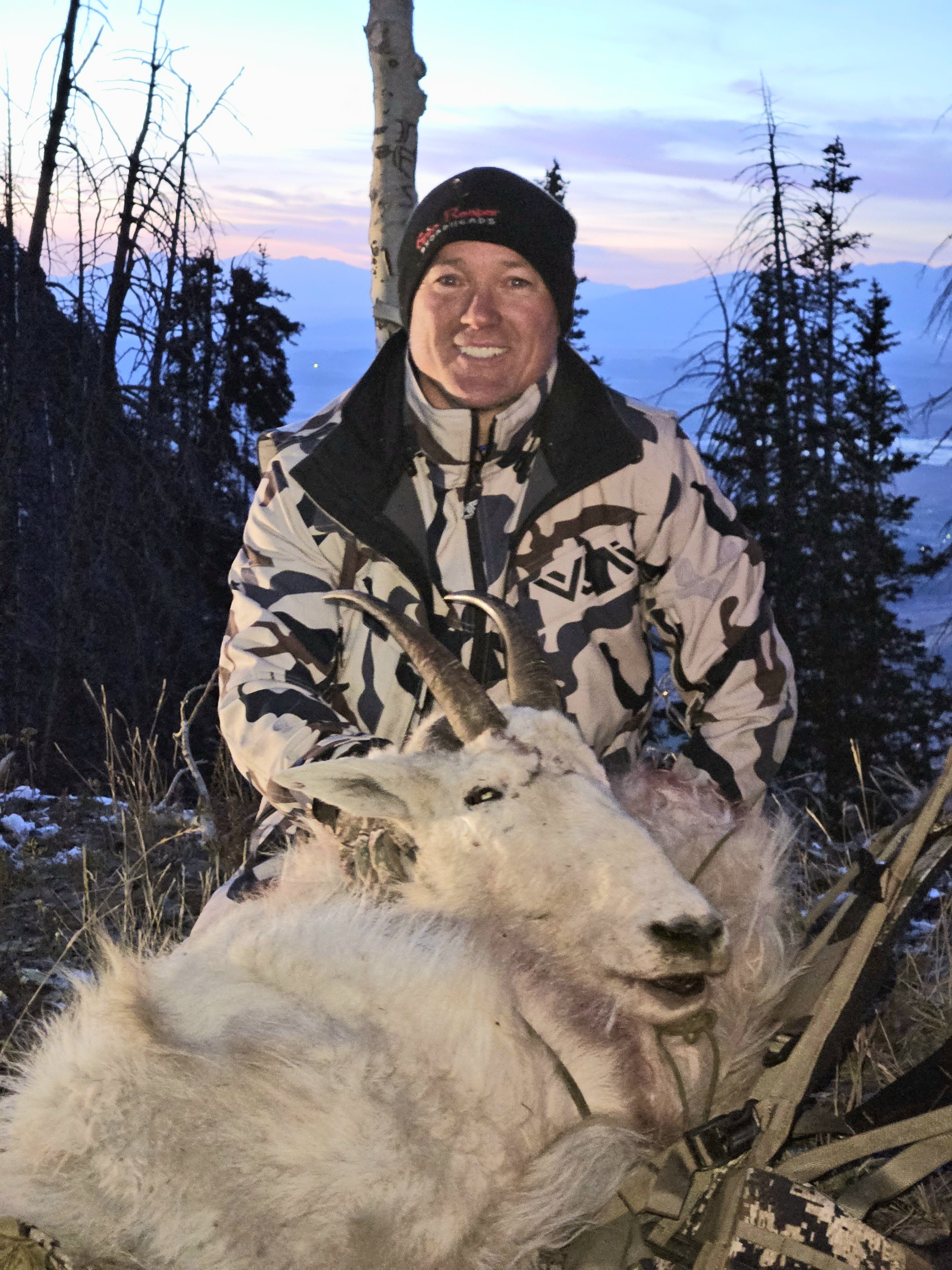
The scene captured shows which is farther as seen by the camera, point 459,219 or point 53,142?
point 53,142

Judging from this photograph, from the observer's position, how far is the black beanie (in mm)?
4004

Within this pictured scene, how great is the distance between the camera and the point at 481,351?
397 centimetres

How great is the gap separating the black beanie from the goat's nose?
2.70 m

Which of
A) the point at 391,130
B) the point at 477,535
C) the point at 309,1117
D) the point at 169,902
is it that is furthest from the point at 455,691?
the point at 391,130

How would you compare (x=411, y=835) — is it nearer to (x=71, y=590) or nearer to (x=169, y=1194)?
(x=169, y=1194)

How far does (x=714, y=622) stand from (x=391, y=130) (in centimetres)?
558

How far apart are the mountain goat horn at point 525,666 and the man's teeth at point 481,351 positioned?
125cm

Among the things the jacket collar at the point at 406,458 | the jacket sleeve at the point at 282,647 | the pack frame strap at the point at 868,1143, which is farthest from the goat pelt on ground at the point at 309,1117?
the jacket collar at the point at 406,458

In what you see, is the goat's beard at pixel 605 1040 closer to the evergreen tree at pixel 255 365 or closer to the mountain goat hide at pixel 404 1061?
the mountain goat hide at pixel 404 1061

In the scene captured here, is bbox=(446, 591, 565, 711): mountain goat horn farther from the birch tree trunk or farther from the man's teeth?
the birch tree trunk

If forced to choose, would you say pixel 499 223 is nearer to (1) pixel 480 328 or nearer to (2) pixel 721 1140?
(1) pixel 480 328

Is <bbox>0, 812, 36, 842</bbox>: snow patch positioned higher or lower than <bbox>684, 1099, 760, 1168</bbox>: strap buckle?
lower

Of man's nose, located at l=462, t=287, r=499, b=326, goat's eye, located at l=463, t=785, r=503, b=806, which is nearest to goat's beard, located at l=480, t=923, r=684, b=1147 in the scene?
goat's eye, located at l=463, t=785, r=503, b=806

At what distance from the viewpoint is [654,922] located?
2.16 metres
